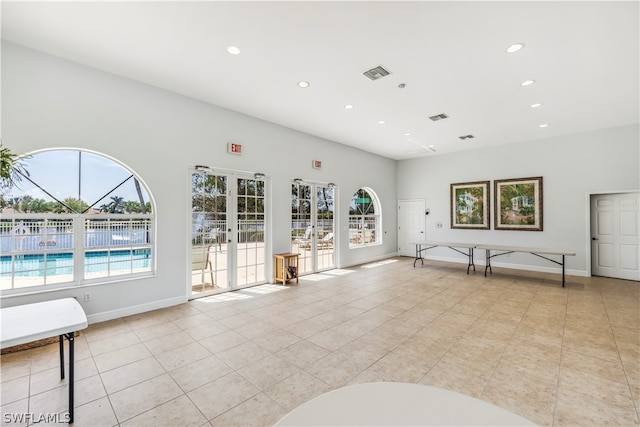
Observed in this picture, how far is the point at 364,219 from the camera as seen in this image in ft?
26.5

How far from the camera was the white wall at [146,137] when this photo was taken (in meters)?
3.13

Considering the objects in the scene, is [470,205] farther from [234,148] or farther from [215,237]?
[215,237]

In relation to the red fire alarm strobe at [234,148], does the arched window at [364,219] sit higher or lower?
lower

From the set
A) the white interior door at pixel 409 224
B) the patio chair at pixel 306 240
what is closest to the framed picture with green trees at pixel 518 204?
the white interior door at pixel 409 224

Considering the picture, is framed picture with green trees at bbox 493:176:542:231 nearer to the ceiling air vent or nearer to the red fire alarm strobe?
the ceiling air vent

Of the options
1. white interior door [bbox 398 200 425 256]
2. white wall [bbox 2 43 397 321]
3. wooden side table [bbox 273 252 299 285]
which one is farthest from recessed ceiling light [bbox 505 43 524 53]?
white interior door [bbox 398 200 425 256]

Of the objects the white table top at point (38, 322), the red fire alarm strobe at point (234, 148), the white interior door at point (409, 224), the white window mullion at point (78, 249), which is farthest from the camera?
the white interior door at point (409, 224)

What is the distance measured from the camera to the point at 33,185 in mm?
3223

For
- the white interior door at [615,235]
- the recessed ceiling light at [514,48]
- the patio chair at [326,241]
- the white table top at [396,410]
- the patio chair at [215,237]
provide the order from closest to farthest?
the white table top at [396,410], the recessed ceiling light at [514,48], the patio chair at [215,237], the white interior door at [615,235], the patio chair at [326,241]

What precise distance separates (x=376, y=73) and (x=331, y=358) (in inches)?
135

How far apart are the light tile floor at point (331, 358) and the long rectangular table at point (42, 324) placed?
42 centimetres

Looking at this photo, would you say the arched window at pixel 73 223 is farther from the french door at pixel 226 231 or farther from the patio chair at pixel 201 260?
the french door at pixel 226 231

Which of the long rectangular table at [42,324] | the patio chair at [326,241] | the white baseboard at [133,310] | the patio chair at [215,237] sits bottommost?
the white baseboard at [133,310]

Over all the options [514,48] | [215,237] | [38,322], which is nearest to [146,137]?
[215,237]
